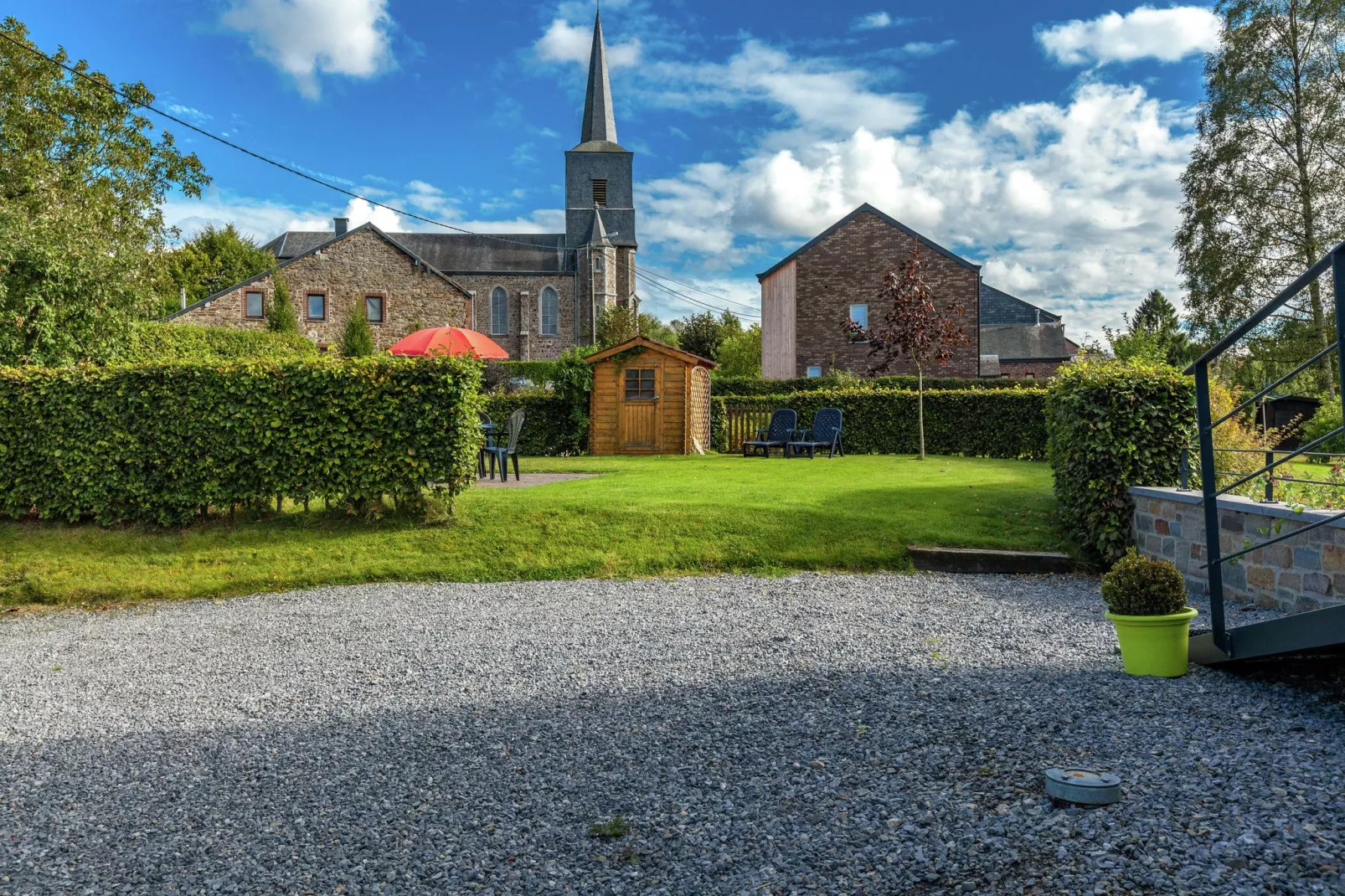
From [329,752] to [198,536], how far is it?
551 centimetres

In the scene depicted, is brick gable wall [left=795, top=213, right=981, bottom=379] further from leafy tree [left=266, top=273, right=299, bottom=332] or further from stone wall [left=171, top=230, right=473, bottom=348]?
leafy tree [left=266, top=273, right=299, bottom=332]

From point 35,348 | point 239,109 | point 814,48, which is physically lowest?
point 35,348

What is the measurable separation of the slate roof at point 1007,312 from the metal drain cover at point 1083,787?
48172 mm

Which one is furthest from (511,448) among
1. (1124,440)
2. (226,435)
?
(1124,440)

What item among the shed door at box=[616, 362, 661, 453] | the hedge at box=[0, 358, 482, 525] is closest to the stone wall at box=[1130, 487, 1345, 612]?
the hedge at box=[0, 358, 482, 525]

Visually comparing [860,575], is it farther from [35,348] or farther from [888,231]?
[888,231]

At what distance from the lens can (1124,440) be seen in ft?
23.3

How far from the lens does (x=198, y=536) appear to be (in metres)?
8.04

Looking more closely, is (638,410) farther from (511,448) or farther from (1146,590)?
(1146,590)

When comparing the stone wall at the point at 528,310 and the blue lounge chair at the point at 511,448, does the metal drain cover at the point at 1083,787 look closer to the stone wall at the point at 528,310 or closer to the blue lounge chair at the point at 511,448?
the blue lounge chair at the point at 511,448

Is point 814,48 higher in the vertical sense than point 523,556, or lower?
higher

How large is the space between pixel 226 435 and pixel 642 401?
33.2 ft

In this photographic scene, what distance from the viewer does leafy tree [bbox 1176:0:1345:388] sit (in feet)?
72.8

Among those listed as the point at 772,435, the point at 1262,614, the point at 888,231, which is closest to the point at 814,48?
the point at 772,435
